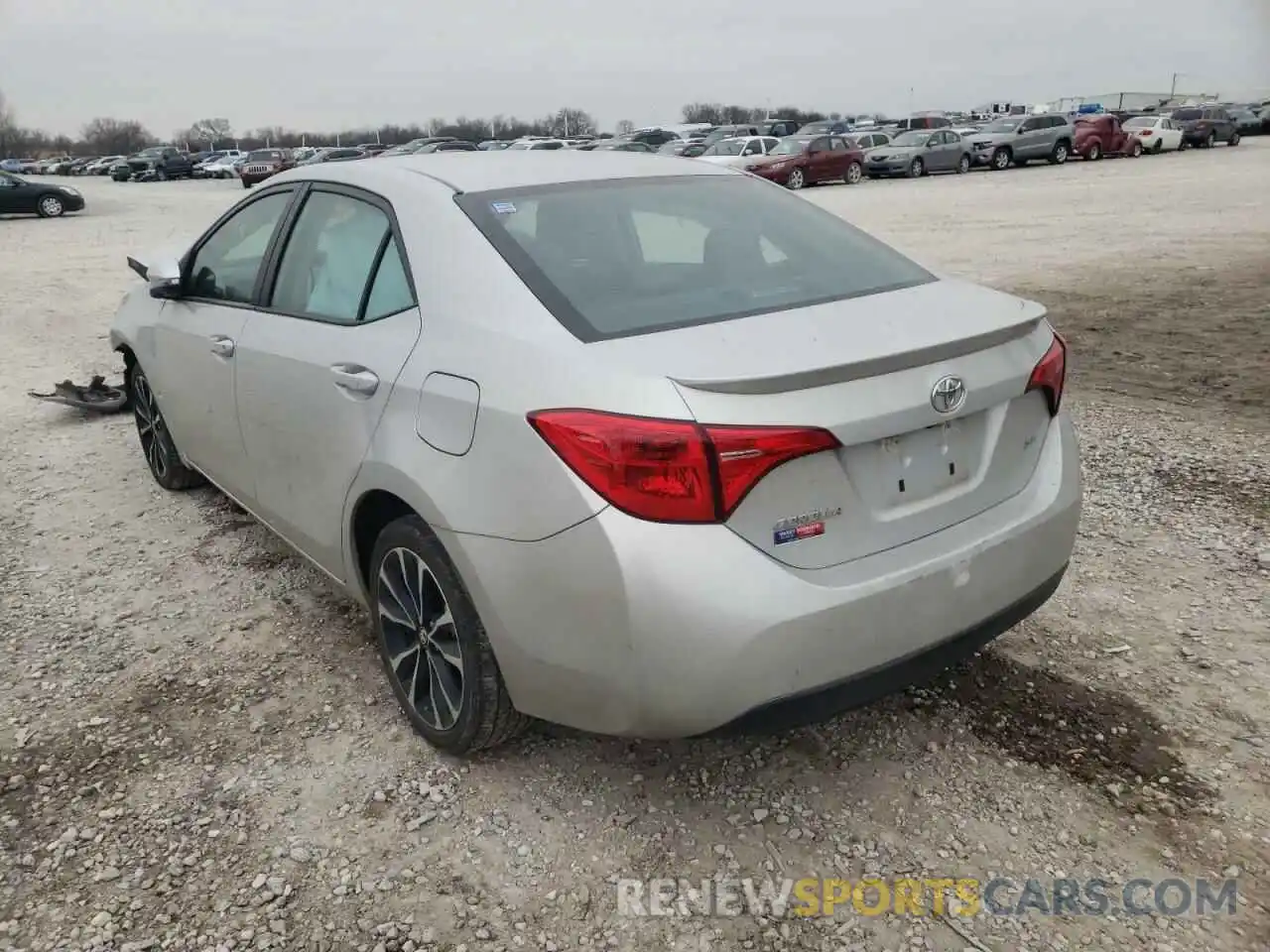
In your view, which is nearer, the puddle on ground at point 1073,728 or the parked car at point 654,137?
the puddle on ground at point 1073,728

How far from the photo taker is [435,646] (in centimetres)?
275

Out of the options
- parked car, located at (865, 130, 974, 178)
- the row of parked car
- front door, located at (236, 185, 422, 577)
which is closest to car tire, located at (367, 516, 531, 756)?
front door, located at (236, 185, 422, 577)

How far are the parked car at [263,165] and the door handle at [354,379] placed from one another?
1266 inches

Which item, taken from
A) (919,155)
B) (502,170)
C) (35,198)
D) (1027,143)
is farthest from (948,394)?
(1027,143)

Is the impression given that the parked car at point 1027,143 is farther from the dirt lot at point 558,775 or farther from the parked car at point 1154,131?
the dirt lot at point 558,775

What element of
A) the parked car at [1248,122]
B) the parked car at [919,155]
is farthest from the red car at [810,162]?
the parked car at [1248,122]

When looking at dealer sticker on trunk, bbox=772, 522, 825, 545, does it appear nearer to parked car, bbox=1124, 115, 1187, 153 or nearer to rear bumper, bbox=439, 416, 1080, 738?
rear bumper, bbox=439, 416, 1080, 738

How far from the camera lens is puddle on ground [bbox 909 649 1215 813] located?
8.65 feet

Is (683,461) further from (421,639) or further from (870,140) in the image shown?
(870,140)

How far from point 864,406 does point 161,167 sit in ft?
175

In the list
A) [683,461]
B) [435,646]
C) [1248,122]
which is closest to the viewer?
[683,461]

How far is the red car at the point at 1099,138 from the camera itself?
32.2 m

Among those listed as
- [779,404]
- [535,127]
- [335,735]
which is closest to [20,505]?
[335,735]

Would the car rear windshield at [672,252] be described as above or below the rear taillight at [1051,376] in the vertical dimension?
above
